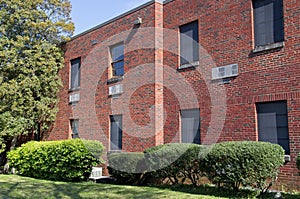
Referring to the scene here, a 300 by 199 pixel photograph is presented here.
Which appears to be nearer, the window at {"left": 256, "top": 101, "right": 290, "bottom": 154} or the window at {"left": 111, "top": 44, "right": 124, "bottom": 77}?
the window at {"left": 256, "top": 101, "right": 290, "bottom": 154}

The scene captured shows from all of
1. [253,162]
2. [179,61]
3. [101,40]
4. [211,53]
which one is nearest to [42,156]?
[101,40]

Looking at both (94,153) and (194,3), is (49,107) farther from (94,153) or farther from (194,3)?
(194,3)

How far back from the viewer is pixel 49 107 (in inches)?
766

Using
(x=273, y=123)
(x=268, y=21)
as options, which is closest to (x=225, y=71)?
(x=268, y=21)

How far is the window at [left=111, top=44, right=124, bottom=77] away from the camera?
15820mm

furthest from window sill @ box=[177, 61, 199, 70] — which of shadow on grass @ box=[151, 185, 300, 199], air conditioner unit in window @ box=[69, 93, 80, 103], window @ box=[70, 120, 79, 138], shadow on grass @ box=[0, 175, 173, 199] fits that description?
window @ box=[70, 120, 79, 138]

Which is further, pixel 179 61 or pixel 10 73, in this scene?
pixel 10 73

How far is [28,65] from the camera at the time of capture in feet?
59.2

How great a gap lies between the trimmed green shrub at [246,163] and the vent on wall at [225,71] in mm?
3072

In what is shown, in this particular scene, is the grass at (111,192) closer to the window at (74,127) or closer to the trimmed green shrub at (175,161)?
the trimmed green shrub at (175,161)

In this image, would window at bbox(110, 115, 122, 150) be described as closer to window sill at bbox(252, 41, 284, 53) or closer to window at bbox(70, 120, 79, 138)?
window at bbox(70, 120, 79, 138)

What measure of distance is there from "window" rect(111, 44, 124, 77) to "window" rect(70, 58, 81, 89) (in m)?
2.93

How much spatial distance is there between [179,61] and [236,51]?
8.70 ft

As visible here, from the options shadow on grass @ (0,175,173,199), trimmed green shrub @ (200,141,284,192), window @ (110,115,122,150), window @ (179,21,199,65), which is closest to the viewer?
trimmed green shrub @ (200,141,284,192)
